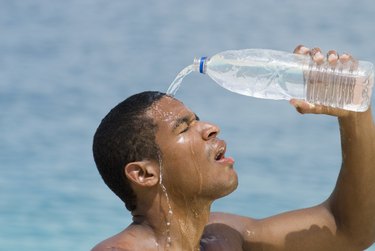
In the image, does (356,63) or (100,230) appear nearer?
(356,63)

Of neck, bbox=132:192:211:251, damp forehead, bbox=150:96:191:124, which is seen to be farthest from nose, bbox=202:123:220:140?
neck, bbox=132:192:211:251

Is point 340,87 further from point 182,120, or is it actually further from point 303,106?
point 182,120

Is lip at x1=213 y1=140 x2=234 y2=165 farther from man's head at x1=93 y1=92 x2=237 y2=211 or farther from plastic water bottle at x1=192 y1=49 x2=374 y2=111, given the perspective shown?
plastic water bottle at x1=192 y1=49 x2=374 y2=111

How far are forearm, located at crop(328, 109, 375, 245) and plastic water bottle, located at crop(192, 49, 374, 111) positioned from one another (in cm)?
10

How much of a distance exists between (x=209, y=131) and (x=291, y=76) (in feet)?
1.76

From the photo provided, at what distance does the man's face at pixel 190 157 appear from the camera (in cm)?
445

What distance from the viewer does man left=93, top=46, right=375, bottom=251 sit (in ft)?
14.7

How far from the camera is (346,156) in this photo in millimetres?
4625

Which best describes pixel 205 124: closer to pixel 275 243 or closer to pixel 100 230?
pixel 275 243

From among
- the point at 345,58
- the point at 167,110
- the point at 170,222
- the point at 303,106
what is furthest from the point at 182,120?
the point at 345,58

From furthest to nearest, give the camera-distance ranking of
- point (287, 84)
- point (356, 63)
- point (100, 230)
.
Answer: point (100, 230), point (287, 84), point (356, 63)

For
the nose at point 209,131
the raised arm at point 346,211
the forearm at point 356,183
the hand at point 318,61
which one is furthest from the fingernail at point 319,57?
the nose at point 209,131

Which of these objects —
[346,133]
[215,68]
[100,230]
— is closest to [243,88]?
[215,68]

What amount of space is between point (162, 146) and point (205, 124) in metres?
0.23
